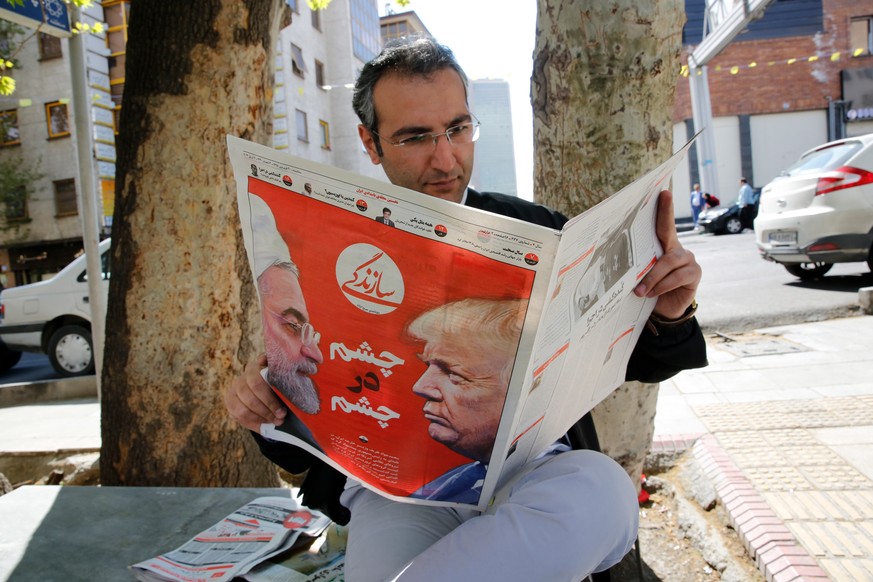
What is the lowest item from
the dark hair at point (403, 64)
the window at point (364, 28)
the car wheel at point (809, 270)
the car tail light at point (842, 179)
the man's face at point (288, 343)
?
the car wheel at point (809, 270)

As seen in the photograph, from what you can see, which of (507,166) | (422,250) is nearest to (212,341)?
(422,250)

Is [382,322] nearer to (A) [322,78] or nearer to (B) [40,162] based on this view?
(B) [40,162]

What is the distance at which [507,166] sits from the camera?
240 ft

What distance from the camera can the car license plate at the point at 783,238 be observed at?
6.71 m

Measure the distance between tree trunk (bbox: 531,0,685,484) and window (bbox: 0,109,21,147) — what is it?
24.7 metres

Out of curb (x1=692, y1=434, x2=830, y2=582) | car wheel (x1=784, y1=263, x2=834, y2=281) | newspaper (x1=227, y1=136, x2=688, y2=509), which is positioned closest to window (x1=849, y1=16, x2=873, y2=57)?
car wheel (x1=784, y1=263, x2=834, y2=281)

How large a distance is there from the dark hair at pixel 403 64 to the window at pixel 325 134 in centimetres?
2688

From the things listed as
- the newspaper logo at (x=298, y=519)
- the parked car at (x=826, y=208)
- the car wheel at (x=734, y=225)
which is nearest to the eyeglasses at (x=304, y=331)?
the newspaper logo at (x=298, y=519)

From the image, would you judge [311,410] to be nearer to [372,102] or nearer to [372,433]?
[372,433]

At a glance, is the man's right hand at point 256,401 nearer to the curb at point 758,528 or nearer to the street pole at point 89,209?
the curb at point 758,528

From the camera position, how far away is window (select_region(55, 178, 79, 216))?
69.6 ft

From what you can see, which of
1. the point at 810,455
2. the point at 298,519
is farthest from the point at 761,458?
the point at 298,519

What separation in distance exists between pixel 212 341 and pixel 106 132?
19928 millimetres

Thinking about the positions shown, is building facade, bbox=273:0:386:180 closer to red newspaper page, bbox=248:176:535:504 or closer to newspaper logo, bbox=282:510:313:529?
newspaper logo, bbox=282:510:313:529
